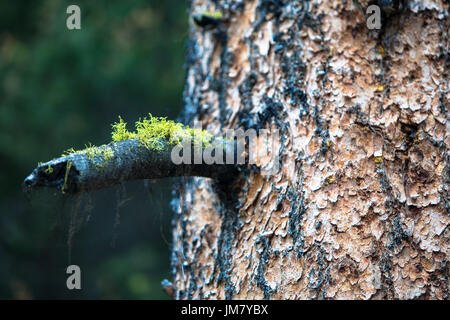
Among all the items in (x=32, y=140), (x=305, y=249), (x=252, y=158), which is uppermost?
(x=32, y=140)

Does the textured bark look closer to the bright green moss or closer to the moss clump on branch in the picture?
the moss clump on branch

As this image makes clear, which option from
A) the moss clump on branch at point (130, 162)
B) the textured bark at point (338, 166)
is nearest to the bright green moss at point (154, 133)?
the moss clump on branch at point (130, 162)

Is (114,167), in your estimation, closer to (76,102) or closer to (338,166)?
(338,166)

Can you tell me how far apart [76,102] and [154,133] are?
5.32 metres

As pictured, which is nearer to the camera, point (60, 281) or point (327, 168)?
point (327, 168)

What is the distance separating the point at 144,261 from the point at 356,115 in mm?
5684

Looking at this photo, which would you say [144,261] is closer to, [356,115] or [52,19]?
[52,19]

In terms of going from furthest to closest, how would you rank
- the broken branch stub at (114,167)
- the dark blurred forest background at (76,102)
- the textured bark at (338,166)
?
1. the dark blurred forest background at (76,102)
2. the textured bark at (338,166)
3. the broken branch stub at (114,167)

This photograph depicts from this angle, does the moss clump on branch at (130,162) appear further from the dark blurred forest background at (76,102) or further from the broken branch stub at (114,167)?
the dark blurred forest background at (76,102)

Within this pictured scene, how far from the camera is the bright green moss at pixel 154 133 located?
1564 millimetres

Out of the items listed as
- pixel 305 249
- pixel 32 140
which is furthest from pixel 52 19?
pixel 305 249

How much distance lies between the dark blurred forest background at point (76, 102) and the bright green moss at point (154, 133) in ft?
13.9

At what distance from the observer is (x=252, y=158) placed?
1782mm

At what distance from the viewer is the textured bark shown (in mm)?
1489
